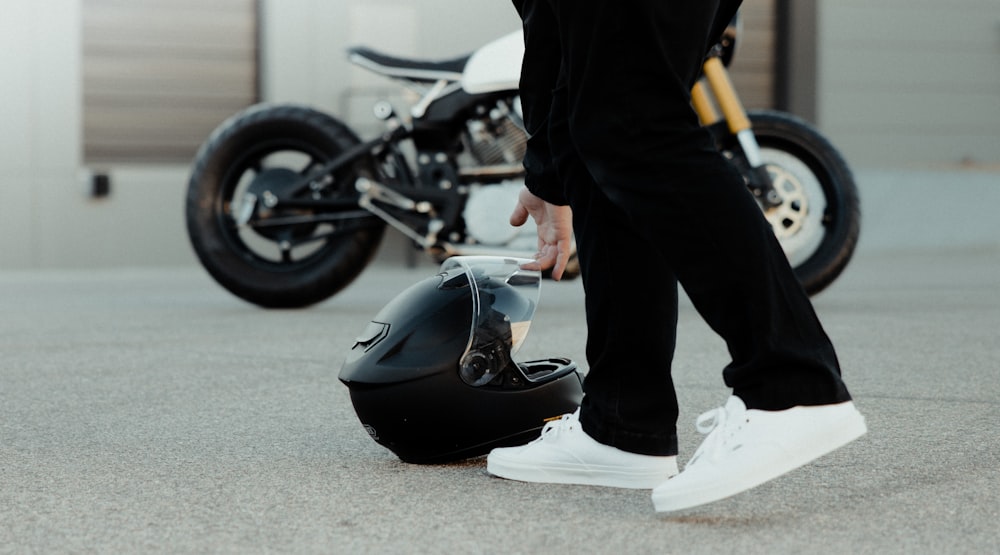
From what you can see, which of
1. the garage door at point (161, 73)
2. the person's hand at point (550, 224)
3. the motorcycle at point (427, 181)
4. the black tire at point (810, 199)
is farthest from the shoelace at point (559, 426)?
the garage door at point (161, 73)

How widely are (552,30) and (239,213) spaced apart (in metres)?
3.27

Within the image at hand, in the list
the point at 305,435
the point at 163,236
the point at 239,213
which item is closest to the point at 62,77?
the point at 163,236

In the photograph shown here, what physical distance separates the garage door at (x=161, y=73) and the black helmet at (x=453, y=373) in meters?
7.34

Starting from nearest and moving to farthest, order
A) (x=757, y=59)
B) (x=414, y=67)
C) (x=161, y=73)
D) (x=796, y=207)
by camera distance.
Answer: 1. (x=796, y=207)
2. (x=414, y=67)
3. (x=161, y=73)
4. (x=757, y=59)

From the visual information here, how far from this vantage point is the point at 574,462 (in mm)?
1739

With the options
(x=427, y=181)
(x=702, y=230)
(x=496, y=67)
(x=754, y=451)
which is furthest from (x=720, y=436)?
(x=427, y=181)

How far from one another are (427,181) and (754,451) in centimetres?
333

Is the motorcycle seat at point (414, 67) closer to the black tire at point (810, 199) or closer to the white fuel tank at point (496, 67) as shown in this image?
the white fuel tank at point (496, 67)

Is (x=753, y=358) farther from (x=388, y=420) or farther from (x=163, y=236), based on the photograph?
(x=163, y=236)

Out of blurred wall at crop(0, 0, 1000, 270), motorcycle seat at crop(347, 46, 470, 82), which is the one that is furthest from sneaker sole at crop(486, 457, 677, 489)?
blurred wall at crop(0, 0, 1000, 270)

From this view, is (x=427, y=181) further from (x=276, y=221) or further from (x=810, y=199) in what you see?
(x=810, y=199)

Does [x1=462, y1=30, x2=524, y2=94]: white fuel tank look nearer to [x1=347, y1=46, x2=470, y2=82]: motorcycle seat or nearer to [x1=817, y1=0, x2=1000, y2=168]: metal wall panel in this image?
[x1=347, y1=46, x2=470, y2=82]: motorcycle seat

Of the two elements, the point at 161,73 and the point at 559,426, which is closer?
the point at 559,426

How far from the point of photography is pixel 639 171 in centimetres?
150
